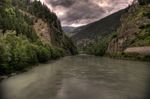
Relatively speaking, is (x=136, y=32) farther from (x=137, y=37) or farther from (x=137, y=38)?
(x=137, y=38)

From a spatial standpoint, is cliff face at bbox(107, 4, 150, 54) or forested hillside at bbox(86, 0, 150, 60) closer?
forested hillside at bbox(86, 0, 150, 60)

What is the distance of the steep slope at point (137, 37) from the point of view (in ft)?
460

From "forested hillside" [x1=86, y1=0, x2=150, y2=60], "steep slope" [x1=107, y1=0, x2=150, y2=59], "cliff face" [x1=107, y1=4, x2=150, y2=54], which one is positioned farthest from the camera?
"cliff face" [x1=107, y1=4, x2=150, y2=54]

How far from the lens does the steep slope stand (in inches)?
5522

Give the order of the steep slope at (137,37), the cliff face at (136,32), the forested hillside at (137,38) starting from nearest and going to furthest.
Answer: the forested hillside at (137,38), the steep slope at (137,37), the cliff face at (136,32)

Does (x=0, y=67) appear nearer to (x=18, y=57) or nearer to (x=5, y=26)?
(x=18, y=57)

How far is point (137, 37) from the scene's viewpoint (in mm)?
156875

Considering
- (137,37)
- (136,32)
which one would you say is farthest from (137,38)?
(136,32)

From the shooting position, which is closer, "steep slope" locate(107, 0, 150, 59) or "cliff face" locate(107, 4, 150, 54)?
"steep slope" locate(107, 0, 150, 59)

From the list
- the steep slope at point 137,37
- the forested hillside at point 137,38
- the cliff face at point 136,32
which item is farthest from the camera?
the cliff face at point 136,32

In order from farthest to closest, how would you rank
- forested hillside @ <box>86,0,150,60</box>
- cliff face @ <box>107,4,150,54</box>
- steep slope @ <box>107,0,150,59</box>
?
cliff face @ <box>107,4,150,54</box>, steep slope @ <box>107,0,150,59</box>, forested hillside @ <box>86,0,150,60</box>

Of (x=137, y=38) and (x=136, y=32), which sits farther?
(x=136, y=32)

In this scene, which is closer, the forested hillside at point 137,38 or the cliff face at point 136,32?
the forested hillside at point 137,38

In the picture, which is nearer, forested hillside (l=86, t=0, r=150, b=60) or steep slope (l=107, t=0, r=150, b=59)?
forested hillside (l=86, t=0, r=150, b=60)
